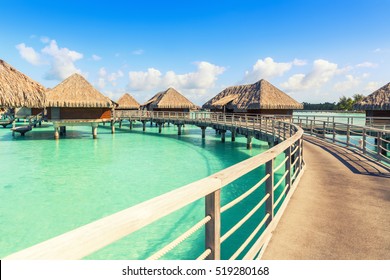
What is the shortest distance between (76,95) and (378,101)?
94.6ft

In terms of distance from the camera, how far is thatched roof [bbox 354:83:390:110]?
996 inches

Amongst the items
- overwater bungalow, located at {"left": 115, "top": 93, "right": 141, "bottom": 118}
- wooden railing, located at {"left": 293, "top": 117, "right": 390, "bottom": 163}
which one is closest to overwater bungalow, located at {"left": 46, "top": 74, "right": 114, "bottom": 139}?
wooden railing, located at {"left": 293, "top": 117, "right": 390, "bottom": 163}

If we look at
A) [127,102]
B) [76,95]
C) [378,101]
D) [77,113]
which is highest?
[127,102]

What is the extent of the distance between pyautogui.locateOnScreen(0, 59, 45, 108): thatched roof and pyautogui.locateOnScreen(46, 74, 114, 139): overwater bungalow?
5.98 m

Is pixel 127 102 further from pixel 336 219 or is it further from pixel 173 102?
pixel 336 219

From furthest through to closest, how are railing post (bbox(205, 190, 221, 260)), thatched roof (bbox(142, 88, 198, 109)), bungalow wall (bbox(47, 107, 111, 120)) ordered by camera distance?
1. thatched roof (bbox(142, 88, 198, 109))
2. bungalow wall (bbox(47, 107, 111, 120))
3. railing post (bbox(205, 190, 221, 260))

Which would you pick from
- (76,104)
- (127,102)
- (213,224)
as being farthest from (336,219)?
(127,102)

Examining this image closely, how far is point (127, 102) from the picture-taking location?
55.1 m

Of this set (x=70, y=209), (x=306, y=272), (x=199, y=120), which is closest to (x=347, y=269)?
(x=306, y=272)

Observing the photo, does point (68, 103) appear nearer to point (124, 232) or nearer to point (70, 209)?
point (70, 209)

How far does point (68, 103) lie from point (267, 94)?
20.8 m

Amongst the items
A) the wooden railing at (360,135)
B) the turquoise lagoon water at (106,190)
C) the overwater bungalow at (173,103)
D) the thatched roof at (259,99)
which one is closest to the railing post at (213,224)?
the turquoise lagoon water at (106,190)

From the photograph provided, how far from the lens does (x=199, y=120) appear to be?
103 ft

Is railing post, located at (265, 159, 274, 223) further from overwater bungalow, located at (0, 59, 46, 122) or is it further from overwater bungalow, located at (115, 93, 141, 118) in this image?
overwater bungalow, located at (115, 93, 141, 118)
